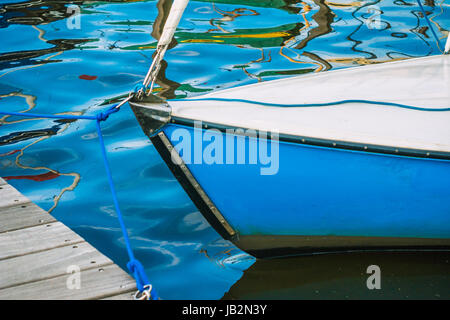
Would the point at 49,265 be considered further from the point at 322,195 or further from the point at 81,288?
the point at 322,195

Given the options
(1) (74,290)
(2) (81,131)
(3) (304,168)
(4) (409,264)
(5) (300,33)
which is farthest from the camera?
(5) (300,33)

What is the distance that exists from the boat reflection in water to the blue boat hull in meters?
0.13

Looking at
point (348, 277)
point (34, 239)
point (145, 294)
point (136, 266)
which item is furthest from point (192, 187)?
point (348, 277)

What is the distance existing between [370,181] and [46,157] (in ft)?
7.77

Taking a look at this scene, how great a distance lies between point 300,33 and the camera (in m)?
6.76

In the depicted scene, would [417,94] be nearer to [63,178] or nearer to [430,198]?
[430,198]

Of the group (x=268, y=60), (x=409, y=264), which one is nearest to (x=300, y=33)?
(x=268, y=60)

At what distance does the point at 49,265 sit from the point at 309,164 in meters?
1.23

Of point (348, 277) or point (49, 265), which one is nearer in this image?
point (49, 265)

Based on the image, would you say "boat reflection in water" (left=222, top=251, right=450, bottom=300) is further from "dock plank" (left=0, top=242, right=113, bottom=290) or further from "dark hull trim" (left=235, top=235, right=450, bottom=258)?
"dock plank" (left=0, top=242, right=113, bottom=290)

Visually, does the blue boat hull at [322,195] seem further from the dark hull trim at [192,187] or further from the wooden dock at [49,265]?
the wooden dock at [49,265]

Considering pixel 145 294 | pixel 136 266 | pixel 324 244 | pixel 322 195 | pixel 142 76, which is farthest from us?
pixel 142 76

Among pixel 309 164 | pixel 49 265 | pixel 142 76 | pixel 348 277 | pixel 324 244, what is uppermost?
pixel 142 76

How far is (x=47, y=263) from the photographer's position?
2.68 metres
